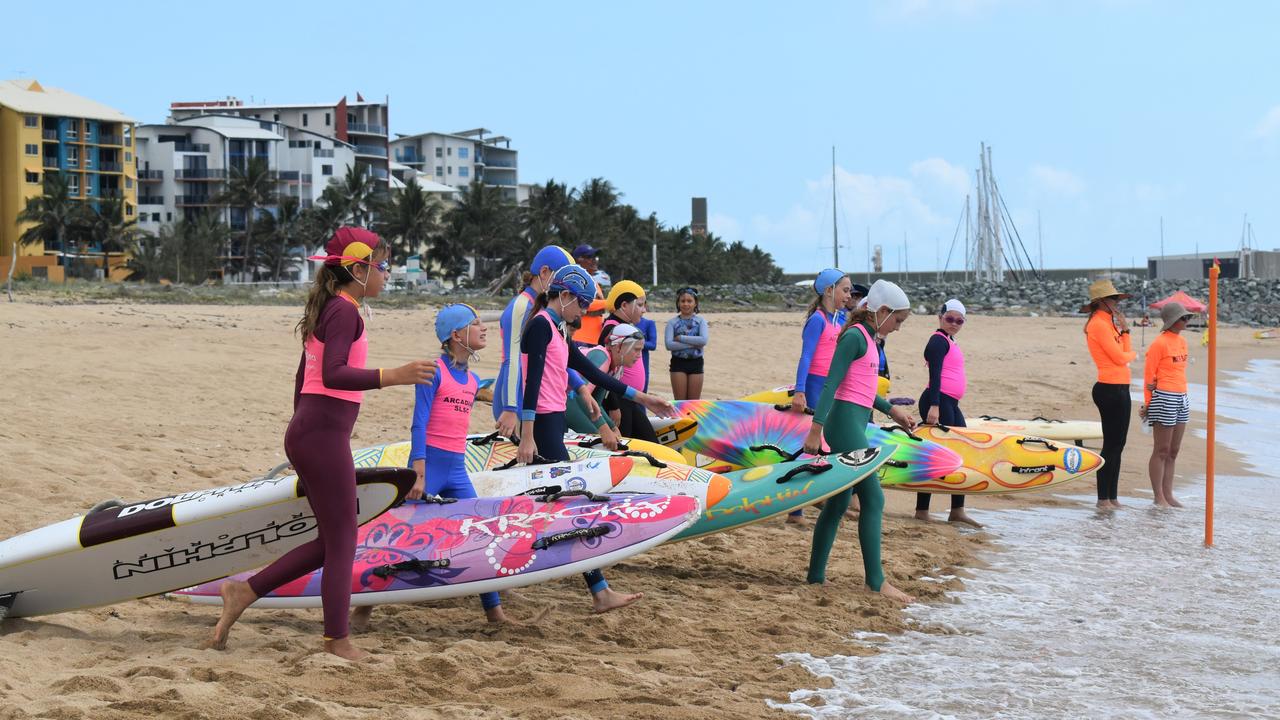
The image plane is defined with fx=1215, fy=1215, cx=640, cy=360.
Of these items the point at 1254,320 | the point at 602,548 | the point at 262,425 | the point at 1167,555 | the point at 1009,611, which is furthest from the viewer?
the point at 1254,320

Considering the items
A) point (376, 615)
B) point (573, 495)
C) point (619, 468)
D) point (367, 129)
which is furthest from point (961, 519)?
point (367, 129)

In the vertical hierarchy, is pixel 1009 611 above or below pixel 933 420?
below

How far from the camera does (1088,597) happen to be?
683 centimetres

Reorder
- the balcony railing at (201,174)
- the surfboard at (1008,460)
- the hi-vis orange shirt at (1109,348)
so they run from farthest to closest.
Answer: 1. the balcony railing at (201,174)
2. the surfboard at (1008,460)
3. the hi-vis orange shirt at (1109,348)

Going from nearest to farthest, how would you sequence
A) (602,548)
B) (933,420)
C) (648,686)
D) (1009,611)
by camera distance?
1. (648,686)
2. (602,548)
3. (1009,611)
4. (933,420)

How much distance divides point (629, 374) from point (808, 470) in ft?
7.96

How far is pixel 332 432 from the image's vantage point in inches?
175

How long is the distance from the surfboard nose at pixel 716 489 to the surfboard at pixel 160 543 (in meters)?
2.04

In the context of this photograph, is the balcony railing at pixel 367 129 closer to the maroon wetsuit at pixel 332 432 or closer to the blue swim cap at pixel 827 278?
the blue swim cap at pixel 827 278

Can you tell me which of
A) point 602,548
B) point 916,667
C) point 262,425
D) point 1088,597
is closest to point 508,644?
point 602,548

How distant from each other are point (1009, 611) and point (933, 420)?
268 centimetres

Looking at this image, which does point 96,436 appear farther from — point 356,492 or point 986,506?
point 986,506

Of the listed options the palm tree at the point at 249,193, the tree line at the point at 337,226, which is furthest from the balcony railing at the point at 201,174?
the palm tree at the point at 249,193

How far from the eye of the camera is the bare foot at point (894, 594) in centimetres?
639
